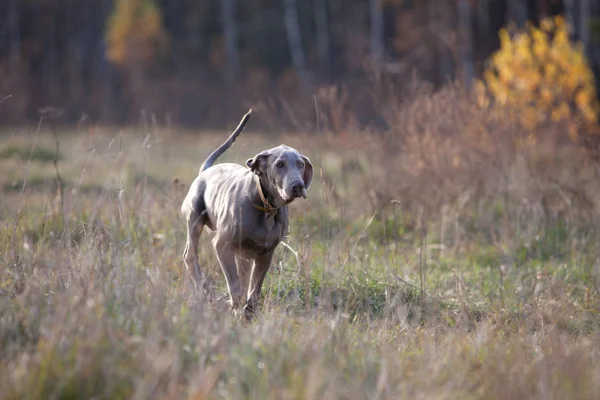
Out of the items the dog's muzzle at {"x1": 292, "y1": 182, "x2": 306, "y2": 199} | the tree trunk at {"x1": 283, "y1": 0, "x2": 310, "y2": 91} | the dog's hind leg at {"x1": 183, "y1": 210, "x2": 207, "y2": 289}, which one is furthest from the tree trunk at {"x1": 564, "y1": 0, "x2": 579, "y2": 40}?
the dog's muzzle at {"x1": 292, "y1": 182, "x2": 306, "y2": 199}

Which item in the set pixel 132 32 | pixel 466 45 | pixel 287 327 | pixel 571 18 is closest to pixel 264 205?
pixel 287 327

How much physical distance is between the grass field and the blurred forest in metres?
11.1

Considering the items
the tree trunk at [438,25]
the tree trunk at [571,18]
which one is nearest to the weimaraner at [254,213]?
the tree trunk at [571,18]

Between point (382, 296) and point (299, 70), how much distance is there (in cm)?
2424

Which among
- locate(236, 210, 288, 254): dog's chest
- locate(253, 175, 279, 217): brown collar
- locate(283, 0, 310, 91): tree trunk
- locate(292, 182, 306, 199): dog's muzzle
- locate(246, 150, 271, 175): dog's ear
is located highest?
locate(246, 150, 271, 175): dog's ear

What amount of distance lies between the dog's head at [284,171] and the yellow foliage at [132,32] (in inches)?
922

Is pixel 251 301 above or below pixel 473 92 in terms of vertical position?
below

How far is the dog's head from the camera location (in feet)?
15.0

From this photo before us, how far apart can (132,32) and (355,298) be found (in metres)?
23.7

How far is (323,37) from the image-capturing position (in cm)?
3069

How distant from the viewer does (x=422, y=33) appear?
25562 mm

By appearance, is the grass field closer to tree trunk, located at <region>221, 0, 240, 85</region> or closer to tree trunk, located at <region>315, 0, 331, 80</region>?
tree trunk, located at <region>221, 0, 240, 85</region>

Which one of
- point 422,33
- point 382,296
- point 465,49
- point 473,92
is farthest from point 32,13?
point 382,296

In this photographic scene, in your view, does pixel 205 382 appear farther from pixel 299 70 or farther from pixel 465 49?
pixel 299 70
